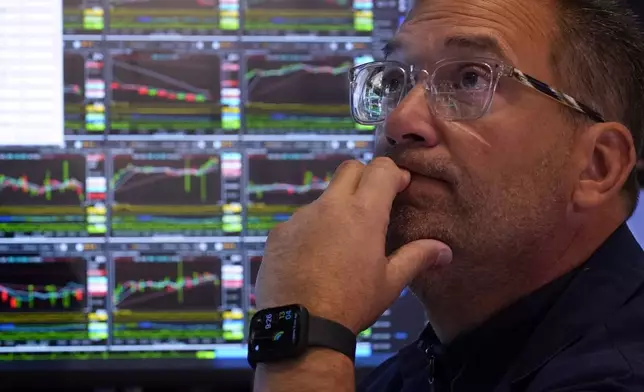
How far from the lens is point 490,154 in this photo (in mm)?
1089

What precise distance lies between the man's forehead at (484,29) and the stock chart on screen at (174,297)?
69cm

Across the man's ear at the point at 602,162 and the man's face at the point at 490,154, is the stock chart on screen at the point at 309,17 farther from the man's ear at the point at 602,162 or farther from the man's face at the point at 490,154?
the man's ear at the point at 602,162

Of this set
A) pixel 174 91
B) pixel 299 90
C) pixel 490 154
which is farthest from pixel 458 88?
pixel 174 91

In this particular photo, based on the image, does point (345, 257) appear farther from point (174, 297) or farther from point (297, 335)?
point (174, 297)

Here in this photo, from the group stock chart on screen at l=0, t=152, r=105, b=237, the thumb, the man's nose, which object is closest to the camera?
the thumb

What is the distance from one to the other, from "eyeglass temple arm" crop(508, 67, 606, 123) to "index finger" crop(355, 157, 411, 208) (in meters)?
0.22

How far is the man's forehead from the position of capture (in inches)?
43.9

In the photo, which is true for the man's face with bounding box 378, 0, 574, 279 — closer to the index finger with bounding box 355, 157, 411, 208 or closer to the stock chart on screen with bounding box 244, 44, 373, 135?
the index finger with bounding box 355, 157, 411, 208

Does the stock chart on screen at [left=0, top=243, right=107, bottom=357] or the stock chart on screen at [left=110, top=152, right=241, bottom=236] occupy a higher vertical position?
the stock chart on screen at [left=110, top=152, right=241, bottom=236]

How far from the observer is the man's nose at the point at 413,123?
3.62 feet

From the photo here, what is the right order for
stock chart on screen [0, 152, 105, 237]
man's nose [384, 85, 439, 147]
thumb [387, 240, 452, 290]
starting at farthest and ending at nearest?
stock chart on screen [0, 152, 105, 237] < man's nose [384, 85, 439, 147] < thumb [387, 240, 452, 290]

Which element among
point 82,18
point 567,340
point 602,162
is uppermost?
point 82,18

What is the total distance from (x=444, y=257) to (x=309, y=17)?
771mm

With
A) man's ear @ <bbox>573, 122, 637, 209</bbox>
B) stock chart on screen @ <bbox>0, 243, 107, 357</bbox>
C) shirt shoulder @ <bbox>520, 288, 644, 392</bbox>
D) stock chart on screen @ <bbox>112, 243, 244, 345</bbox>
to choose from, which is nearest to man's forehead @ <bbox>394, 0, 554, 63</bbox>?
man's ear @ <bbox>573, 122, 637, 209</bbox>
